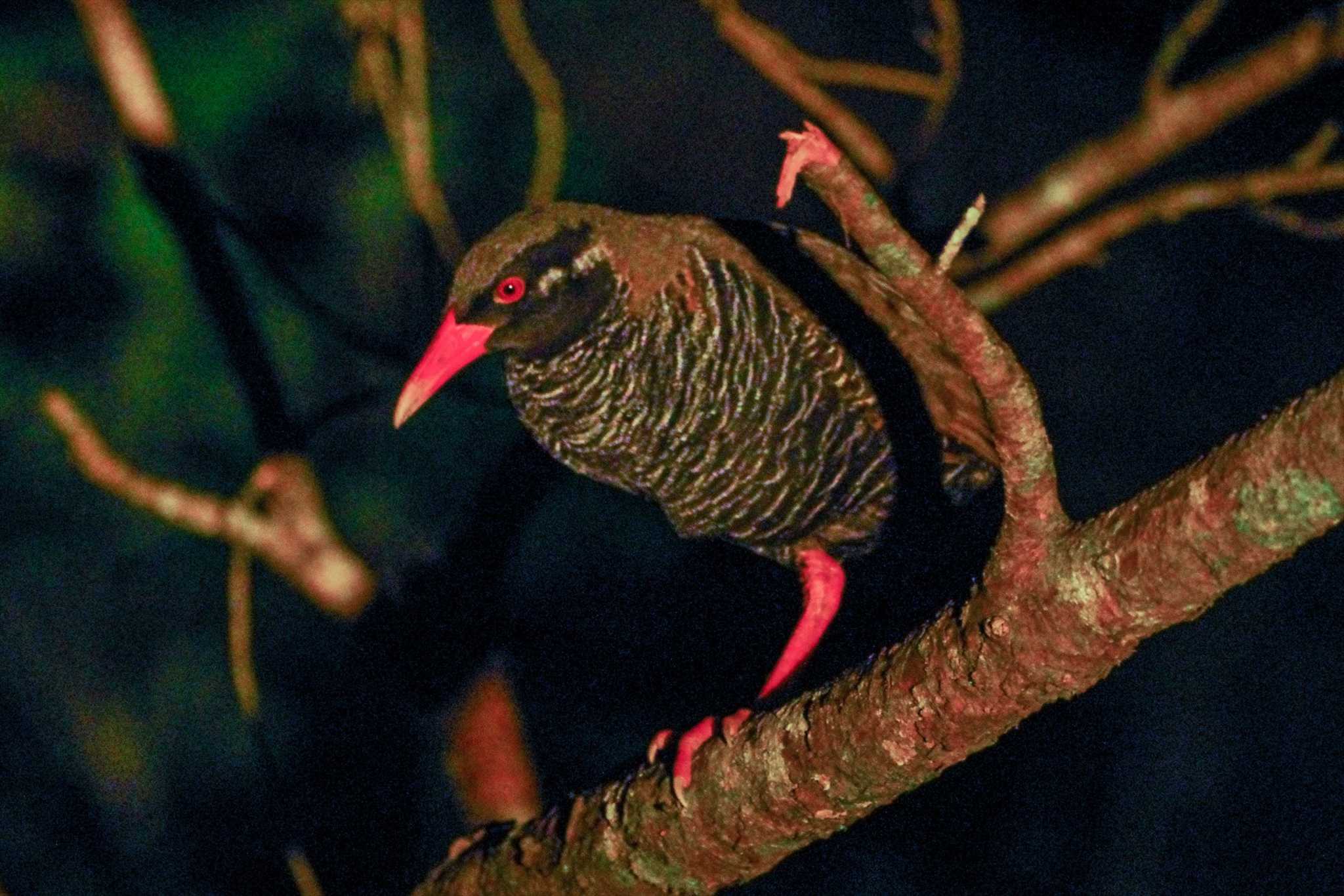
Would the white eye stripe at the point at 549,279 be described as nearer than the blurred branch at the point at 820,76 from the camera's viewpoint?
Yes

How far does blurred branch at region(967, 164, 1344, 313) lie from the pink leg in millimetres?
560

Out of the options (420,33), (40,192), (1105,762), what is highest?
(40,192)

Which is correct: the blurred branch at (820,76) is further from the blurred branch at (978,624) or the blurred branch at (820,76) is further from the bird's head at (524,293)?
the blurred branch at (978,624)

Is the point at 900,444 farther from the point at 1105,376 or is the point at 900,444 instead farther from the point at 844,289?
the point at 1105,376

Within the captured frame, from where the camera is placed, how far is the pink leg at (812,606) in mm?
2434

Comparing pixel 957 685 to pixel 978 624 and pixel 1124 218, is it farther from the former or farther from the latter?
pixel 1124 218

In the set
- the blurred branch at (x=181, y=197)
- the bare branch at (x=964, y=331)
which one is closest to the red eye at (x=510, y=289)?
the blurred branch at (x=181, y=197)

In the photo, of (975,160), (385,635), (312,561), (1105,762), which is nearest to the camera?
(312,561)

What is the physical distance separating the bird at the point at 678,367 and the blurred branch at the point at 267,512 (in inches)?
19.8

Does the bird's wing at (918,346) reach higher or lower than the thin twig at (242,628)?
lower

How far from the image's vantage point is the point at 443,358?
7.07 feet

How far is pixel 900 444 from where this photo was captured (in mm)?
2344

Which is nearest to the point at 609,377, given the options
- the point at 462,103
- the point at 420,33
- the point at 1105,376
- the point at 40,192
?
the point at 420,33

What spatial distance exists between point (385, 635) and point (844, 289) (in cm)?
116
